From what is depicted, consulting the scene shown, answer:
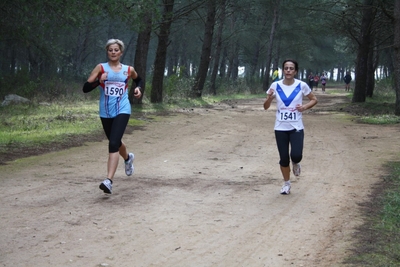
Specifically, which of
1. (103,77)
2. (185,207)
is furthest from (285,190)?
(103,77)

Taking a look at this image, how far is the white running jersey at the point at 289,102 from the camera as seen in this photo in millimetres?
8750

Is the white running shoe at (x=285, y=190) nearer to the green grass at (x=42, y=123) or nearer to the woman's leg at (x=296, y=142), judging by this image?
the woman's leg at (x=296, y=142)

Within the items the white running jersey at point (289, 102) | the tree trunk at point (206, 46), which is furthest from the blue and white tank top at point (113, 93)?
the tree trunk at point (206, 46)

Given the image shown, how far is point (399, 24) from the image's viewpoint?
2202 cm

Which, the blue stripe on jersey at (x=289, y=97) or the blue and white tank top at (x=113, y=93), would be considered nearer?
the blue and white tank top at (x=113, y=93)

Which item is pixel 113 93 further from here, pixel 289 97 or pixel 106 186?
pixel 289 97

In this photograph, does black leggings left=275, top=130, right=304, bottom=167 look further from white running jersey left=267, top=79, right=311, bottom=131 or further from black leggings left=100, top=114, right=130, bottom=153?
black leggings left=100, top=114, right=130, bottom=153

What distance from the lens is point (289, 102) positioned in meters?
8.75

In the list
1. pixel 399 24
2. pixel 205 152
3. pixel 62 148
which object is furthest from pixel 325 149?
pixel 399 24

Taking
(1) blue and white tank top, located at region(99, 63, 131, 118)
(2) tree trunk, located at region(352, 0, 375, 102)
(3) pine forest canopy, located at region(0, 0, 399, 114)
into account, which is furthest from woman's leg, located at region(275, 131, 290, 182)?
(2) tree trunk, located at region(352, 0, 375, 102)

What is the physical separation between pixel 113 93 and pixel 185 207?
6.09 feet

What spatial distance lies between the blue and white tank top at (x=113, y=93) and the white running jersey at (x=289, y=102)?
6.52ft

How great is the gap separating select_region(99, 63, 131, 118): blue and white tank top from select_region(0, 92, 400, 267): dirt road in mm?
1053

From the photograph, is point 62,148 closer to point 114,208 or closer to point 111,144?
point 111,144
